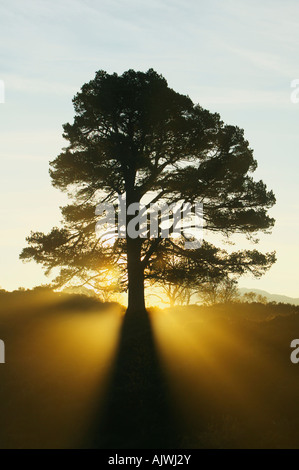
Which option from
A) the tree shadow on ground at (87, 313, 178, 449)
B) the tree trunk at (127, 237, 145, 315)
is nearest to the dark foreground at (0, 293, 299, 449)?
the tree shadow on ground at (87, 313, 178, 449)

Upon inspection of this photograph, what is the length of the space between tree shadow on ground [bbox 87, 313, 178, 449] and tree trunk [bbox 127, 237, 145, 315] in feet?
18.5

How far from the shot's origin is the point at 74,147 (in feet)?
81.6

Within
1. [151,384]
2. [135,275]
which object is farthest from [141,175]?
[151,384]

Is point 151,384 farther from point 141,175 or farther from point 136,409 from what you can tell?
point 141,175

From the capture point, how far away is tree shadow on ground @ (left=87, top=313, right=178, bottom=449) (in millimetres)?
13750

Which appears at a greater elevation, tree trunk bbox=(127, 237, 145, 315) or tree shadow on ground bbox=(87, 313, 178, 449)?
tree trunk bbox=(127, 237, 145, 315)

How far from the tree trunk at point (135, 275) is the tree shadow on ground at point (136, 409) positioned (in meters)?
5.65

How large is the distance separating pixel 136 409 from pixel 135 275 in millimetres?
10060

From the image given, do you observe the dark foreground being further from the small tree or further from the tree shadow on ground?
the small tree

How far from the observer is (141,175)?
24766 millimetres

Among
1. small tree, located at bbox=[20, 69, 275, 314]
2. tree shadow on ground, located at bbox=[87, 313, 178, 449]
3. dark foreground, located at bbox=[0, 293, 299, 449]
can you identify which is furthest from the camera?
small tree, located at bbox=[20, 69, 275, 314]

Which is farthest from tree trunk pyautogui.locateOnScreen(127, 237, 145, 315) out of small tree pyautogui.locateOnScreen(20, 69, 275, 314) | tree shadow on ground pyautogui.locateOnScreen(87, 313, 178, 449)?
tree shadow on ground pyautogui.locateOnScreen(87, 313, 178, 449)

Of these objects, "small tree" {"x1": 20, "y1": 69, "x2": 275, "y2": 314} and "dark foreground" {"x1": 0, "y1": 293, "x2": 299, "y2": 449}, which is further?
"small tree" {"x1": 20, "y1": 69, "x2": 275, "y2": 314}

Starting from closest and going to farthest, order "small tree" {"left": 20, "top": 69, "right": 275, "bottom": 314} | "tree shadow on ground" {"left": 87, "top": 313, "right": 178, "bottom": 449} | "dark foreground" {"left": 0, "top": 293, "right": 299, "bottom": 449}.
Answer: "tree shadow on ground" {"left": 87, "top": 313, "right": 178, "bottom": 449} → "dark foreground" {"left": 0, "top": 293, "right": 299, "bottom": 449} → "small tree" {"left": 20, "top": 69, "right": 275, "bottom": 314}
